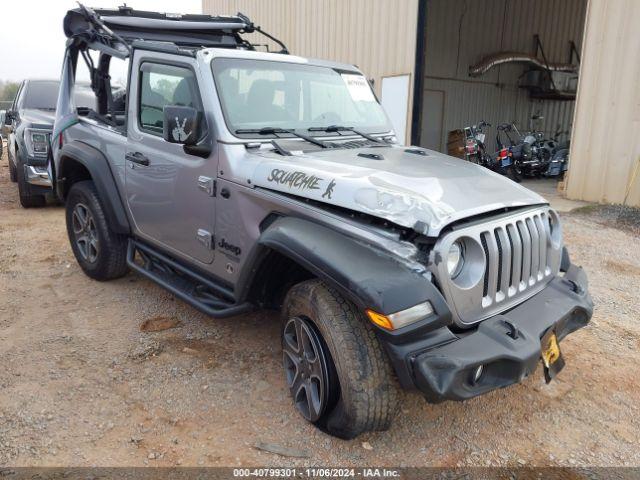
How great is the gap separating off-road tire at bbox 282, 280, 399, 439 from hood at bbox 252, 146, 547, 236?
495 mm

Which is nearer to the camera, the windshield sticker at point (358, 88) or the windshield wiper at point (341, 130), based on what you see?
the windshield wiper at point (341, 130)

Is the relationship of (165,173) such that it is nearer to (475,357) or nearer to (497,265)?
(497,265)

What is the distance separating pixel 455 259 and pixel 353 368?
2.26ft

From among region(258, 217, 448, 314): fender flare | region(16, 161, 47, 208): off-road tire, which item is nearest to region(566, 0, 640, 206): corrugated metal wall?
region(258, 217, 448, 314): fender flare

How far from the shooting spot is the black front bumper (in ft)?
7.18

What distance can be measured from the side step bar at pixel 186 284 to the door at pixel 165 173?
13 cm

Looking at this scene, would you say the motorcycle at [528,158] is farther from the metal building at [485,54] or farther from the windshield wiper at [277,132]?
the windshield wiper at [277,132]

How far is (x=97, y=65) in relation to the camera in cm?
483

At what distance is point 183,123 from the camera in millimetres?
3096

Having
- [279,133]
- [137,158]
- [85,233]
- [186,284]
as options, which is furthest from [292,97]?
[85,233]

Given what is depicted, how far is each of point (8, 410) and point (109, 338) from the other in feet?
3.14

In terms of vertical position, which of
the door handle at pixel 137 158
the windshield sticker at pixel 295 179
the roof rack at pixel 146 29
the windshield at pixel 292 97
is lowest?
the door handle at pixel 137 158

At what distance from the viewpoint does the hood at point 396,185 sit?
2426 mm

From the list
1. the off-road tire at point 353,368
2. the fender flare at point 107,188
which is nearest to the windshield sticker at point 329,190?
the off-road tire at point 353,368
